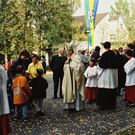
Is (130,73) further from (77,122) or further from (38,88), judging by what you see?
(77,122)

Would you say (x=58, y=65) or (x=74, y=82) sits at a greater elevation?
(x=58, y=65)

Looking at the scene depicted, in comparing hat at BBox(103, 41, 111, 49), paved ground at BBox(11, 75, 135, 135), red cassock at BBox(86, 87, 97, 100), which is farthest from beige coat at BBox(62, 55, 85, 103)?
red cassock at BBox(86, 87, 97, 100)

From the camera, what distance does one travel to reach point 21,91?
43.9 ft

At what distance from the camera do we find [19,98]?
13422 mm

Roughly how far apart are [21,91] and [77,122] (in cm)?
185

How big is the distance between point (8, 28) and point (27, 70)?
105ft

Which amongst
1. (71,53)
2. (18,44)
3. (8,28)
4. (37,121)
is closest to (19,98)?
(37,121)

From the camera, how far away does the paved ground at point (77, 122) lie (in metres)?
11.3

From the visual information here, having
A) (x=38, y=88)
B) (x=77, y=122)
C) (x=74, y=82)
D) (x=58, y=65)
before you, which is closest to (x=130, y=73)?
(x=74, y=82)

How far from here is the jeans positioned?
13562 mm

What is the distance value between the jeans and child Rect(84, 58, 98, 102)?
11.3ft

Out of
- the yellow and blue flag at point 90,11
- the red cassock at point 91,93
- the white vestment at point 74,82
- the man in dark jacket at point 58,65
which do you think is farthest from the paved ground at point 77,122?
the yellow and blue flag at point 90,11

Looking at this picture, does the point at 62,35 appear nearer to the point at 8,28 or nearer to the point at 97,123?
the point at 8,28

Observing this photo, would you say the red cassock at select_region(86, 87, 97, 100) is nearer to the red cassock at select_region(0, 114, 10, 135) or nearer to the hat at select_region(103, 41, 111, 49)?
the hat at select_region(103, 41, 111, 49)
